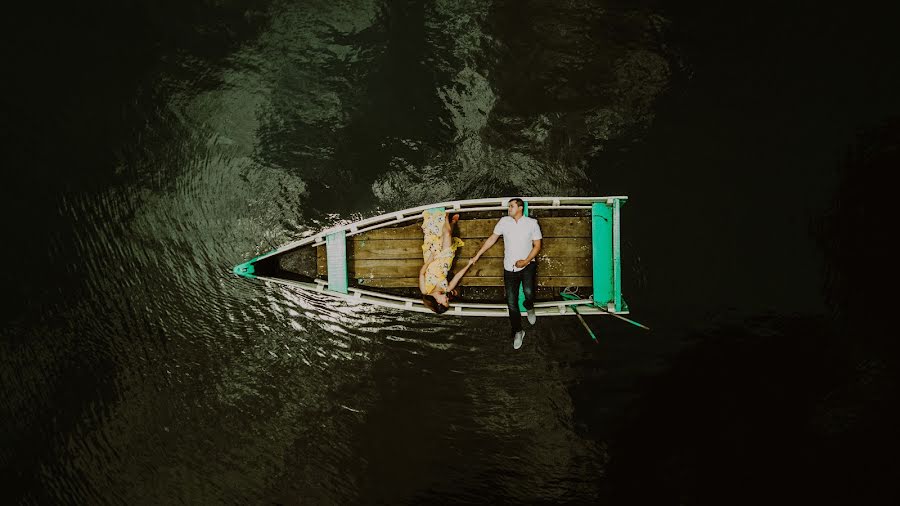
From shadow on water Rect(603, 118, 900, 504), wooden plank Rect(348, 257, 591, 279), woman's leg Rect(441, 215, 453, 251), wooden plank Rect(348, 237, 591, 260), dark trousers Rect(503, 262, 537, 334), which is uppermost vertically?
woman's leg Rect(441, 215, 453, 251)

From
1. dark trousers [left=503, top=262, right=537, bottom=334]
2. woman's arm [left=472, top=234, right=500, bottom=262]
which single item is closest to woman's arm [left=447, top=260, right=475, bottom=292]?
woman's arm [left=472, top=234, right=500, bottom=262]

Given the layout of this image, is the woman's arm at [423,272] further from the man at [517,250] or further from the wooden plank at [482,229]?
the man at [517,250]

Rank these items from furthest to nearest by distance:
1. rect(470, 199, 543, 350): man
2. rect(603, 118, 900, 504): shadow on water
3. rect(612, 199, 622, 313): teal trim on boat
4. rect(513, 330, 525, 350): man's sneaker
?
rect(603, 118, 900, 504): shadow on water
rect(513, 330, 525, 350): man's sneaker
rect(612, 199, 622, 313): teal trim on boat
rect(470, 199, 543, 350): man

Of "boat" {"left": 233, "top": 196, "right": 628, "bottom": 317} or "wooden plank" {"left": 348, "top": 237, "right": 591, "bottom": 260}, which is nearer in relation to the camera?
"boat" {"left": 233, "top": 196, "right": 628, "bottom": 317}

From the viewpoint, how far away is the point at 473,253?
630cm

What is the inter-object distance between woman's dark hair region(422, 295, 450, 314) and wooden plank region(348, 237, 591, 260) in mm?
645

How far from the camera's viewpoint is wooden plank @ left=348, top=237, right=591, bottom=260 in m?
6.24

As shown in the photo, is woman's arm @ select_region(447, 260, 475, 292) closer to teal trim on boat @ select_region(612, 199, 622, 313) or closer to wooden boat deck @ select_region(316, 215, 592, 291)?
wooden boat deck @ select_region(316, 215, 592, 291)

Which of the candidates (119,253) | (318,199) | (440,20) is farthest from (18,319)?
(440,20)

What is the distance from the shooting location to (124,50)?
7.11 m

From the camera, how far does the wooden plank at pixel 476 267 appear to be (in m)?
6.25

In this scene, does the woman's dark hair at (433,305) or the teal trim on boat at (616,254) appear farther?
Answer: the woman's dark hair at (433,305)

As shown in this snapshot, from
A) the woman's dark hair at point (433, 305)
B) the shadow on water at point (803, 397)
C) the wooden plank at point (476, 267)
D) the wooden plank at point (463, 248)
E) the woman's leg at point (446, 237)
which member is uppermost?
the woman's leg at point (446, 237)

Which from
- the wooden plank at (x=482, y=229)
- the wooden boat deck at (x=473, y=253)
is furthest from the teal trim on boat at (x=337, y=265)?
the wooden plank at (x=482, y=229)
